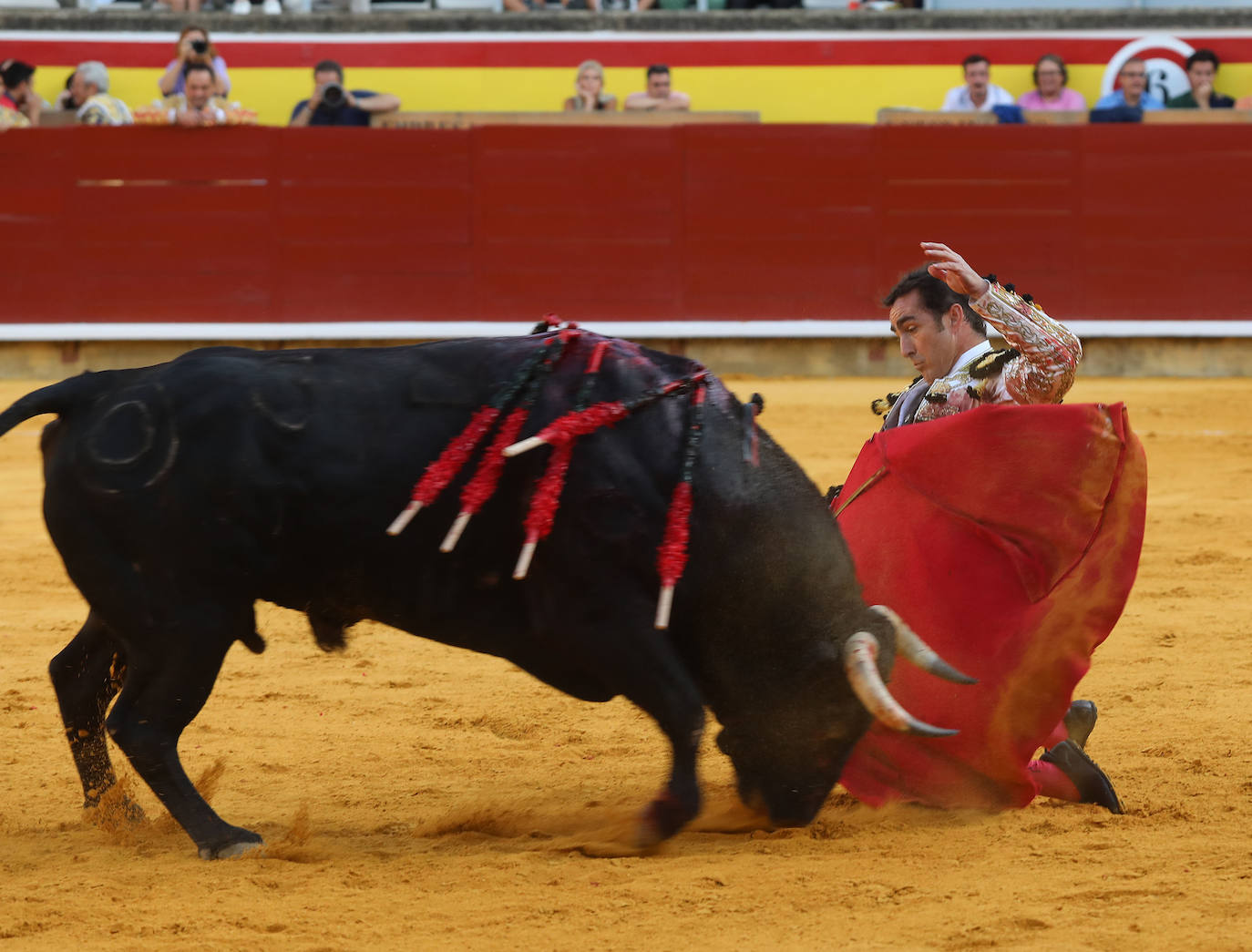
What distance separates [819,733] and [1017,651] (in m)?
0.43

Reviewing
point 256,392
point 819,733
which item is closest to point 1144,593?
point 819,733

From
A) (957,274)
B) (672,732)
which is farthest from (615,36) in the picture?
(672,732)

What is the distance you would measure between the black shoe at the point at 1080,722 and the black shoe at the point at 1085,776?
182 millimetres

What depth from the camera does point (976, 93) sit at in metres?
9.32

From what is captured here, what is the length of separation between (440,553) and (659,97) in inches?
282

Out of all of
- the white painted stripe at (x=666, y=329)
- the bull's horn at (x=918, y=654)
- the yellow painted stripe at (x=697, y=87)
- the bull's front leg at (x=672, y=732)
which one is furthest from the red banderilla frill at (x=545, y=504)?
the yellow painted stripe at (x=697, y=87)

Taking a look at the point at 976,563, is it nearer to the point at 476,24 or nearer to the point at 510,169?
the point at 510,169

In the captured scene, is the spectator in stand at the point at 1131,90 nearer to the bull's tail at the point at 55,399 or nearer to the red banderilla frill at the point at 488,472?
the red banderilla frill at the point at 488,472

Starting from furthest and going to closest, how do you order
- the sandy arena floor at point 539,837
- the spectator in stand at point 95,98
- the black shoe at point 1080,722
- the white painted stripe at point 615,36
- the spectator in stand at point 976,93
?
the white painted stripe at point 615,36
the spectator in stand at point 976,93
the spectator in stand at point 95,98
the black shoe at point 1080,722
the sandy arena floor at point 539,837

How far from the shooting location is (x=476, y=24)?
995 centimetres

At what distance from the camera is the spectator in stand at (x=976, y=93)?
9297 mm

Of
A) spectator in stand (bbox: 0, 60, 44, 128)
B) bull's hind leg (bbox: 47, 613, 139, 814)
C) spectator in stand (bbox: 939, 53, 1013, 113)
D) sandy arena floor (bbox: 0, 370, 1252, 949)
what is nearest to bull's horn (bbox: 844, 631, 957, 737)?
sandy arena floor (bbox: 0, 370, 1252, 949)

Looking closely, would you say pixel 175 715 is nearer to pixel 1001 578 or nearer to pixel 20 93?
pixel 1001 578

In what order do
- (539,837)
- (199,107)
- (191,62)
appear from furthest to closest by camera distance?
(199,107) → (191,62) → (539,837)
